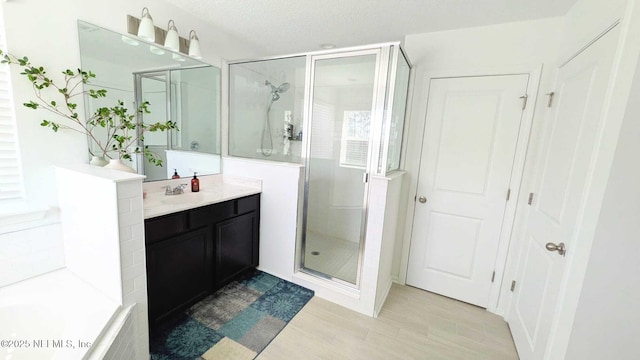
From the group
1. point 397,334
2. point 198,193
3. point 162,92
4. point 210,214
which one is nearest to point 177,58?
point 162,92

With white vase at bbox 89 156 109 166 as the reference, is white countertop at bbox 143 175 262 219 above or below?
below

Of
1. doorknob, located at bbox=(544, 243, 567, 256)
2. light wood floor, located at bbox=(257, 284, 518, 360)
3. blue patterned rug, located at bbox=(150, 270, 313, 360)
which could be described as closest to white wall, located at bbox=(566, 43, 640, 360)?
doorknob, located at bbox=(544, 243, 567, 256)

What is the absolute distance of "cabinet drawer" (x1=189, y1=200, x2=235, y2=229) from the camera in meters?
1.90

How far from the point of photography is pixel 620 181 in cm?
105

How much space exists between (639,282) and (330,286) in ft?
6.10

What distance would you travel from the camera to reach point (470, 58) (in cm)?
219

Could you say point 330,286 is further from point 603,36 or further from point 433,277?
point 603,36

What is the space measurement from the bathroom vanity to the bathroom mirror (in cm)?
39

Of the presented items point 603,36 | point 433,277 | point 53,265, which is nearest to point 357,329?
point 433,277

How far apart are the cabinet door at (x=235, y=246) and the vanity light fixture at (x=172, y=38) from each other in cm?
151

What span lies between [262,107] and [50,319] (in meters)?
2.19

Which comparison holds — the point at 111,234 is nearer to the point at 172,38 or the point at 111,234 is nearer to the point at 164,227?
the point at 164,227

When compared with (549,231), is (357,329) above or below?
below

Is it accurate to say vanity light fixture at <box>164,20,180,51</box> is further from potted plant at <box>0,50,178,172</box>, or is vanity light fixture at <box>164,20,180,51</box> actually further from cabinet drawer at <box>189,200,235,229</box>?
cabinet drawer at <box>189,200,235,229</box>
